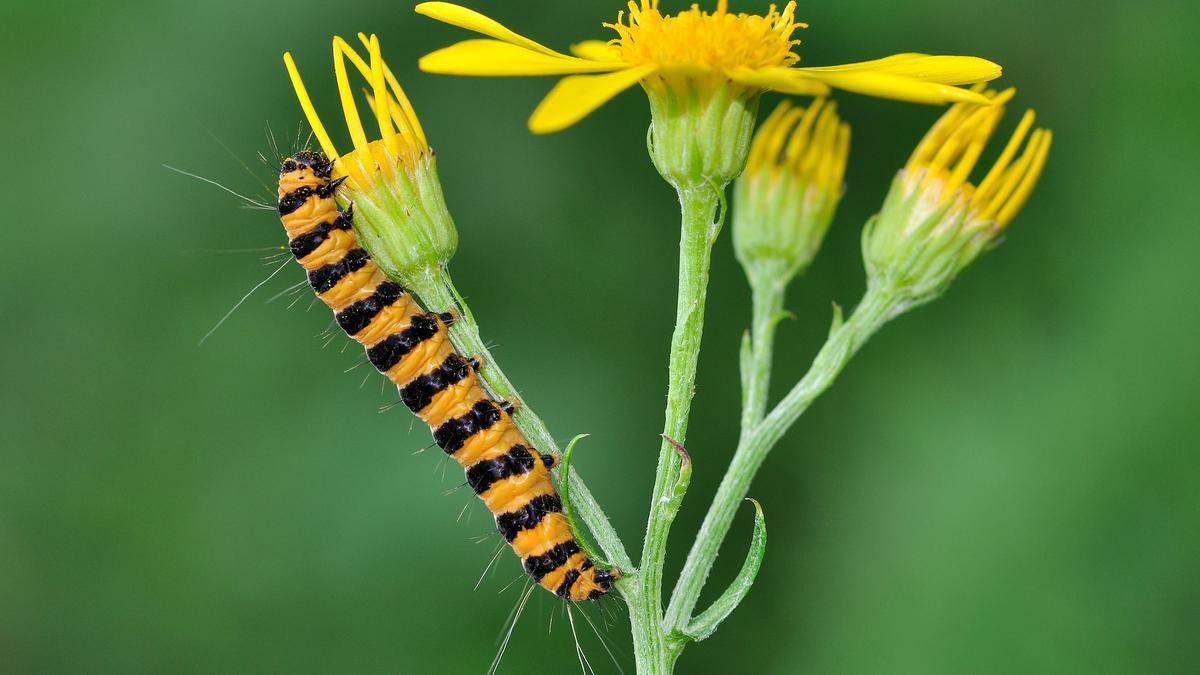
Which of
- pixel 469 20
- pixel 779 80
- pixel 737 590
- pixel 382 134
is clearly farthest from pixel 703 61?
pixel 737 590

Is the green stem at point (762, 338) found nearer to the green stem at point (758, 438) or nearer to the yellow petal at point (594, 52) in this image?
the green stem at point (758, 438)

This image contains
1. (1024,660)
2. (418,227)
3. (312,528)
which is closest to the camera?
(418,227)

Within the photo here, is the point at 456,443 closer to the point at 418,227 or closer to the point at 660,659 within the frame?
the point at 418,227

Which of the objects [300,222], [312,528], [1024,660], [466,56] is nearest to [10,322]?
[312,528]

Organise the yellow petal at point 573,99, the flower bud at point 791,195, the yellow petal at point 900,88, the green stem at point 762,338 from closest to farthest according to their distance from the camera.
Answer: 1. the yellow petal at point 573,99
2. the yellow petal at point 900,88
3. the green stem at point 762,338
4. the flower bud at point 791,195

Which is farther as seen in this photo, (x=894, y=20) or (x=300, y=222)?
(x=894, y=20)

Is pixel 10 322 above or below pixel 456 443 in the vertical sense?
above

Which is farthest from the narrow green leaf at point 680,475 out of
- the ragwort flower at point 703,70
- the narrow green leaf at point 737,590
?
the ragwort flower at point 703,70

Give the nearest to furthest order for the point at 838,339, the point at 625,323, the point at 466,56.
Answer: the point at 466,56 → the point at 838,339 → the point at 625,323
